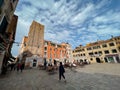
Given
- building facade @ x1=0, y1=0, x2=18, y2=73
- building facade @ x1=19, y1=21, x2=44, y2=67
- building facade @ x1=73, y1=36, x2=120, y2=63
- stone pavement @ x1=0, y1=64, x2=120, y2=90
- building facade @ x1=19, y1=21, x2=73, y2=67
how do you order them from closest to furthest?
1. stone pavement @ x1=0, y1=64, x2=120, y2=90
2. building facade @ x1=0, y1=0, x2=18, y2=73
3. building facade @ x1=19, y1=21, x2=44, y2=67
4. building facade @ x1=19, y1=21, x2=73, y2=67
5. building facade @ x1=73, y1=36, x2=120, y2=63

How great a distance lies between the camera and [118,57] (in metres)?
29.2

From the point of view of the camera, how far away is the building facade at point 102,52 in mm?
30334

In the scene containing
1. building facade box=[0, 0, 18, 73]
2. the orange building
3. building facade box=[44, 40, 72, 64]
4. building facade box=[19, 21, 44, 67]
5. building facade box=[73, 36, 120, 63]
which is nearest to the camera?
building facade box=[0, 0, 18, 73]

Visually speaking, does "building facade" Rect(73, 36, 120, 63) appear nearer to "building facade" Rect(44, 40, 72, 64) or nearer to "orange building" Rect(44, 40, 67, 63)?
"building facade" Rect(44, 40, 72, 64)

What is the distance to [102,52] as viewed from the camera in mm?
34531

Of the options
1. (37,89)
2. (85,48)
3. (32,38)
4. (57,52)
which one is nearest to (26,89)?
(37,89)

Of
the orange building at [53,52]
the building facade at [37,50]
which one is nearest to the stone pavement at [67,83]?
the building facade at [37,50]

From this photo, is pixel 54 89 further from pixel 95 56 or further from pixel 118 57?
pixel 95 56

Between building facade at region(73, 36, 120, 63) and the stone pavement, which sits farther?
building facade at region(73, 36, 120, 63)

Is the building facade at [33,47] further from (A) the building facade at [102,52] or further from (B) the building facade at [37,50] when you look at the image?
(A) the building facade at [102,52]

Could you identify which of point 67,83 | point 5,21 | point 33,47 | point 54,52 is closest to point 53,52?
point 54,52

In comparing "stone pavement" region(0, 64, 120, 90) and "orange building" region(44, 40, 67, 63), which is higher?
"orange building" region(44, 40, 67, 63)

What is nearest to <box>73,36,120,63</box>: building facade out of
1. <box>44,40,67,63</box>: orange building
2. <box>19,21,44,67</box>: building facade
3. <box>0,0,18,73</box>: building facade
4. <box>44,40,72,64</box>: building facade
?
<box>44,40,72,64</box>: building facade

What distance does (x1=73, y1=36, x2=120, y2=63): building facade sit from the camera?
99.5 feet
